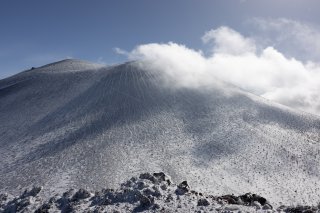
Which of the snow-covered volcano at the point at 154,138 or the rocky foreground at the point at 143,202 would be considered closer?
the rocky foreground at the point at 143,202

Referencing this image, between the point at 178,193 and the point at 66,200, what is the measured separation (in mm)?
8175

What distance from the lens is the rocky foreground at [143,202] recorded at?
2430 centimetres

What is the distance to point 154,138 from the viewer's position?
50594mm

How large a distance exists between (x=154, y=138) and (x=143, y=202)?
2556cm

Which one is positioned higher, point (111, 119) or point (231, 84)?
point (231, 84)

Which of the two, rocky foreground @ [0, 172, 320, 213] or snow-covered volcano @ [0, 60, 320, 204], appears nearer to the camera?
rocky foreground @ [0, 172, 320, 213]

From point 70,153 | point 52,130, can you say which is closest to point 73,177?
point 70,153

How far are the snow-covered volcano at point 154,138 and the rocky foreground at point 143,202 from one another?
251 inches

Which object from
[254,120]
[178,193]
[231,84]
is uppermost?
[231,84]

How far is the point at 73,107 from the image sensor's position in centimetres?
6550

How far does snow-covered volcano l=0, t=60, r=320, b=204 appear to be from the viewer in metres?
39.6

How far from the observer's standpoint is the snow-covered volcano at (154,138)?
39.6 meters

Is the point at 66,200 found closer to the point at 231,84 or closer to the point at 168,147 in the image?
the point at 168,147

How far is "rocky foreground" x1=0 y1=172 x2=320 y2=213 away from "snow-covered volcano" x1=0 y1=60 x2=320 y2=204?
639cm
